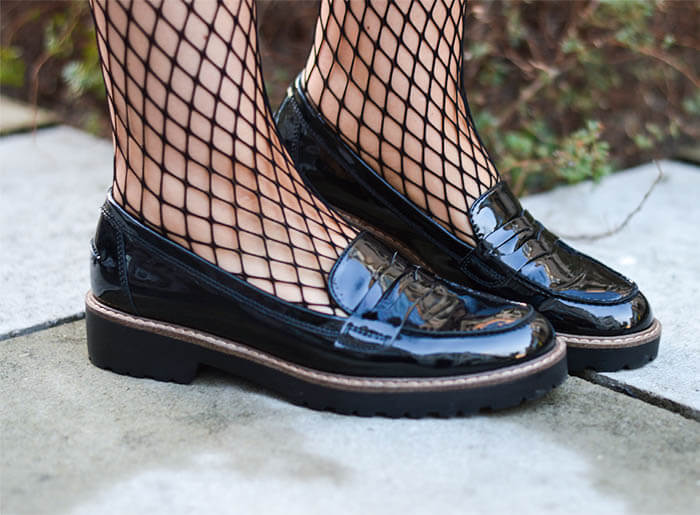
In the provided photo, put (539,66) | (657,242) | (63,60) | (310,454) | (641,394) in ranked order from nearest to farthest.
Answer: (310,454)
(641,394)
(657,242)
(539,66)
(63,60)

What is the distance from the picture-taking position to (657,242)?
1.82 metres

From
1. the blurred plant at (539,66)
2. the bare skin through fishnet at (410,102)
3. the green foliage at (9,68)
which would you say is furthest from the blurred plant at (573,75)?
the green foliage at (9,68)

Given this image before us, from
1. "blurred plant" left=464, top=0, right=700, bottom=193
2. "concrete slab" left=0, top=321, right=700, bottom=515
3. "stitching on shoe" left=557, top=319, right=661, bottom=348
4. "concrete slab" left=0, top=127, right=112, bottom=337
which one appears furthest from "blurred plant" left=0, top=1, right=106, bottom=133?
"stitching on shoe" left=557, top=319, right=661, bottom=348

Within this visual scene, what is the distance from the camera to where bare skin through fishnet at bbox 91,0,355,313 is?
3.48 feet

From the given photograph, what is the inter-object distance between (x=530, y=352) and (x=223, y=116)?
47 centimetres

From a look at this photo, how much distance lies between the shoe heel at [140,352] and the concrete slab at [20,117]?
135 centimetres

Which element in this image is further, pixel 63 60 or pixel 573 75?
pixel 63 60

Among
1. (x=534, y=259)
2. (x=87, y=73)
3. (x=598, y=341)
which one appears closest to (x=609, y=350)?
(x=598, y=341)

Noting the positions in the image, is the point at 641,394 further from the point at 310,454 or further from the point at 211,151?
the point at 211,151

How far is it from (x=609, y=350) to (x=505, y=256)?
19 cm

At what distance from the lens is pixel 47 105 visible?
3008mm

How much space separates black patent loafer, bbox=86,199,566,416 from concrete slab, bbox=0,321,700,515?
0.04 m

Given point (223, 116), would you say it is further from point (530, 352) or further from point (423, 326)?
point (530, 352)

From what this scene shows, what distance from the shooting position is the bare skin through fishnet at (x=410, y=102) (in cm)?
127
